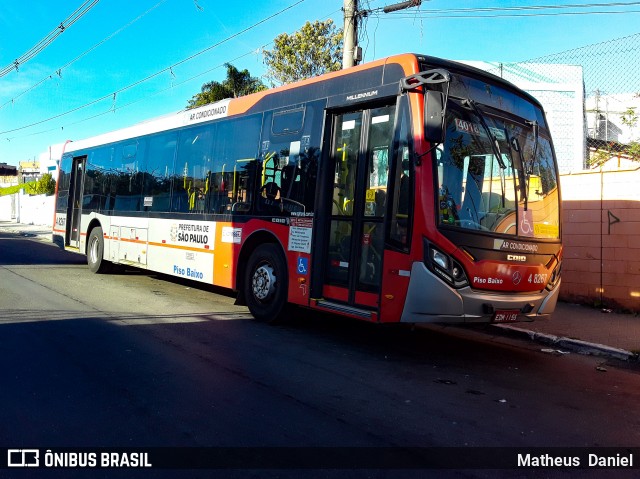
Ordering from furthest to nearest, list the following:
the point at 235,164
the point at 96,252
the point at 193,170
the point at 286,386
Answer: the point at 96,252 < the point at 193,170 < the point at 235,164 < the point at 286,386

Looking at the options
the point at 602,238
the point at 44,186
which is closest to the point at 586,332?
the point at 602,238

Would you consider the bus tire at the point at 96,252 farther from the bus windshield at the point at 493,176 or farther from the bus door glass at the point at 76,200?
the bus windshield at the point at 493,176

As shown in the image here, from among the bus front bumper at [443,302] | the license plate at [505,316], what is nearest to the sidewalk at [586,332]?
the license plate at [505,316]

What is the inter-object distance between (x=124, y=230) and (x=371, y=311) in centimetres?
749

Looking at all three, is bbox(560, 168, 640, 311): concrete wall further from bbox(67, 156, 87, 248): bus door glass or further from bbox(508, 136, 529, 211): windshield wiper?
bbox(67, 156, 87, 248): bus door glass

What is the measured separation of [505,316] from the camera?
606 cm

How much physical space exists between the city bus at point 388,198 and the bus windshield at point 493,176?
15 mm

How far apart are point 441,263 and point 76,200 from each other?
1151 centimetres

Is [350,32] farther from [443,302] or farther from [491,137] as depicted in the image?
[443,302]

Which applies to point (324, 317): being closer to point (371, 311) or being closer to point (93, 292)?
point (371, 311)

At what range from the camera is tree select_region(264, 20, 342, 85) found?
25062mm

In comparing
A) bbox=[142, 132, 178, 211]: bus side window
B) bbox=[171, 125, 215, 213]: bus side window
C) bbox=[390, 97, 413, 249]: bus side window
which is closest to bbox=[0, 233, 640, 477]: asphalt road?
bbox=[390, 97, 413, 249]: bus side window

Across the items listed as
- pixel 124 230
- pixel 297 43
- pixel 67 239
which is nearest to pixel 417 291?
pixel 124 230

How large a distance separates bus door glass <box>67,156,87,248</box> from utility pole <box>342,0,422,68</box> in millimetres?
7168
